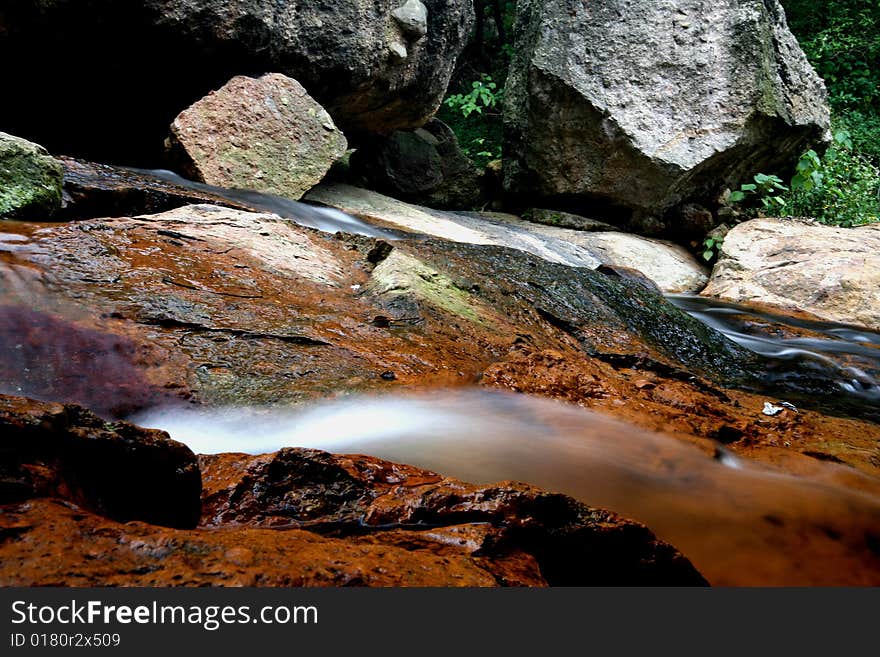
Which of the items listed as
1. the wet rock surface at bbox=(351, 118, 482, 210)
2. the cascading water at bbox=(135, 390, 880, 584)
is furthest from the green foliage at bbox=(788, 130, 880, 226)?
the cascading water at bbox=(135, 390, 880, 584)

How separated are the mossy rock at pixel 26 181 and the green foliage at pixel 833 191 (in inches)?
338

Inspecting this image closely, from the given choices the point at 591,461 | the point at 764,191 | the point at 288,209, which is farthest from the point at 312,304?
the point at 764,191

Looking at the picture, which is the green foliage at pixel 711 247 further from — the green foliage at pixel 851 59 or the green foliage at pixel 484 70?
the green foliage at pixel 851 59

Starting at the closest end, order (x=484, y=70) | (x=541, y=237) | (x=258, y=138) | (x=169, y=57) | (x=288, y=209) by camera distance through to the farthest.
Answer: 1. (x=288, y=209)
2. (x=169, y=57)
3. (x=258, y=138)
4. (x=541, y=237)
5. (x=484, y=70)

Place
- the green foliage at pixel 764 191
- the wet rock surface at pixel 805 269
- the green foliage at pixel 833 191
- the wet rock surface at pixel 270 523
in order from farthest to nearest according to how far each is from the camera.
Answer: the green foliage at pixel 833 191
the green foliage at pixel 764 191
the wet rock surface at pixel 805 269
the wet rock surface at pixel 270 523

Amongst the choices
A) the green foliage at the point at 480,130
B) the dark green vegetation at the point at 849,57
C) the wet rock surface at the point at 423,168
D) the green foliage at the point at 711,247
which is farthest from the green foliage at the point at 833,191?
the green foliage at the point at 480,130

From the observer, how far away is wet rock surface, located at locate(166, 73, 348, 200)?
551 centimetres

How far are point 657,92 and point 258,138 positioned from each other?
479 centimetres

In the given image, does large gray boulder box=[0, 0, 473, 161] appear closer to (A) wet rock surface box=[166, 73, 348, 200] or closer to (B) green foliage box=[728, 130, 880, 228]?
(A) wet rock surface box=[166, 73, 348, 200]

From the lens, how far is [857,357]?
450 cm

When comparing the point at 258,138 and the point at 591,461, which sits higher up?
the point at 258,138

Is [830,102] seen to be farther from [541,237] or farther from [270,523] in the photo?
[270,523]

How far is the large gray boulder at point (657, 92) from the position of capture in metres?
7.81

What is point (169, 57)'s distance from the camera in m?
5.80
